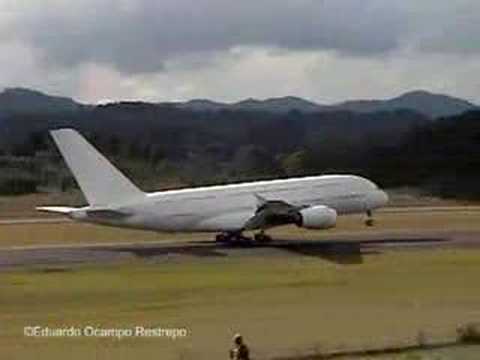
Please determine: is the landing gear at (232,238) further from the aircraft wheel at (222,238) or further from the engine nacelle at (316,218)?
the engine nacelle at (316,218)

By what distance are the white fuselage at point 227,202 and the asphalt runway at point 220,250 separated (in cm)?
140

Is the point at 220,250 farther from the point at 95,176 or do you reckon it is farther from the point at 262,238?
the point at 95,176

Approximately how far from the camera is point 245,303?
122ft

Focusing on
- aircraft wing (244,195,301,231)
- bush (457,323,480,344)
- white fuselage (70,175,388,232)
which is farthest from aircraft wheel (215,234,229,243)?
bush (457,323,480,344)

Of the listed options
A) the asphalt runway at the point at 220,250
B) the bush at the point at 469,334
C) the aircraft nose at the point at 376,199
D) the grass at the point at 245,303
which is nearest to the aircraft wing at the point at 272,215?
the asphalt runway at the point at 220,250

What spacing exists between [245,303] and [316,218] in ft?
74.8

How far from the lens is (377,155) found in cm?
16300

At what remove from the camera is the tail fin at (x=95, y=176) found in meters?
56.9

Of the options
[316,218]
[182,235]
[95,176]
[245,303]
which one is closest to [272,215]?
[316,218]

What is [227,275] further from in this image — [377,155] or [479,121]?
[479,121]

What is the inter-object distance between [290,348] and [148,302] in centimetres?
1057

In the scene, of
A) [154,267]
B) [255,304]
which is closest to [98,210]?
[154,267]

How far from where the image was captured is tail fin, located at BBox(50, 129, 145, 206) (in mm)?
56938

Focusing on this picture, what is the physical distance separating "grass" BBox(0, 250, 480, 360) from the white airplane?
6.91 meters
